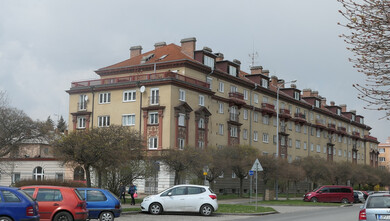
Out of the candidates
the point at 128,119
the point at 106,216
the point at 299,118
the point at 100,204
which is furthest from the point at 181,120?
the point at 106,216

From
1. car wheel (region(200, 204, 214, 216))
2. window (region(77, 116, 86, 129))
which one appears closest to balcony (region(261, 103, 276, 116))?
window (region(77, 116, 86, 129))

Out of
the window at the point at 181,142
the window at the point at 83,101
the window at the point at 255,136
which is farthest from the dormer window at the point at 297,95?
the window at the point at 83,101

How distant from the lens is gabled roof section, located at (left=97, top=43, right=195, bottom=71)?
57625mm

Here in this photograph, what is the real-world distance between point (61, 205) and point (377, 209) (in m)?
10.4

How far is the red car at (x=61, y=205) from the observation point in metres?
18.1

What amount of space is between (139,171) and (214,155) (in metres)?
13.1

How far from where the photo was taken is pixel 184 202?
2678cm

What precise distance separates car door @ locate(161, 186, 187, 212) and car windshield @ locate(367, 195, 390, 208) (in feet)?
40.8

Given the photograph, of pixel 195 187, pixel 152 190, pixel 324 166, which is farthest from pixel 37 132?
pixel 324 166

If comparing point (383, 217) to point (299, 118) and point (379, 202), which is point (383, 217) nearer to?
point (379, 202)

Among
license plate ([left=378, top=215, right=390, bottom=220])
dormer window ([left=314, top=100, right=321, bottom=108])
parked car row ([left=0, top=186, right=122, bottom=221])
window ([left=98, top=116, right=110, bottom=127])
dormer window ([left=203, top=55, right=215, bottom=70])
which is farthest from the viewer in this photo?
dormer window ([left=314, top=100, right=321, bottom=108])

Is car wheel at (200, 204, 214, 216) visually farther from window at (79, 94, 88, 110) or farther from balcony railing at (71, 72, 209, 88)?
window at (79, 94, 88, 110)

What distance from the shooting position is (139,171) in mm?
36438

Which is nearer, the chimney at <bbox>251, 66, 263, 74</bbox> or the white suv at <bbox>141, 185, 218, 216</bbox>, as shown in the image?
the white suv at <bbox>141, 185, 218, 216</bbox>
